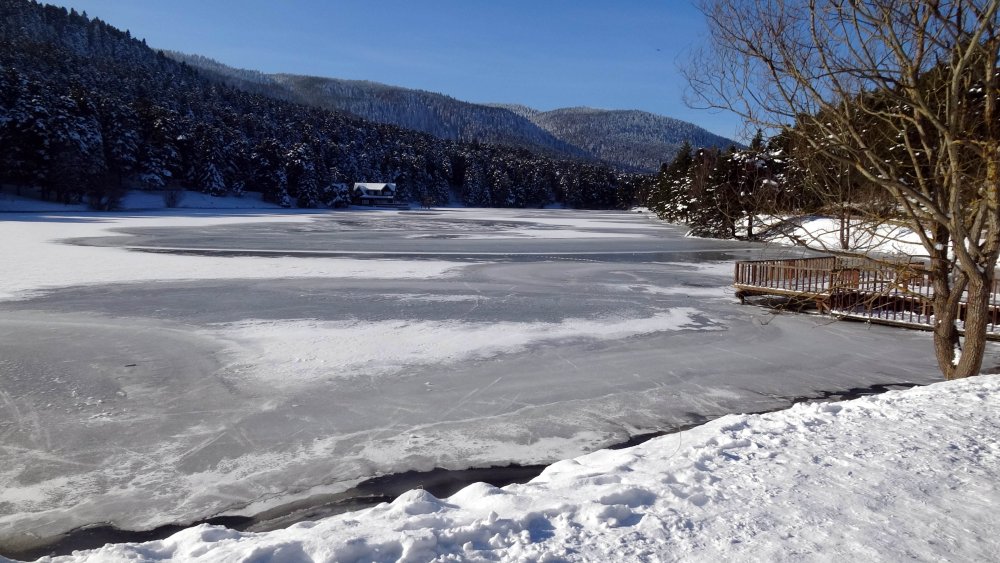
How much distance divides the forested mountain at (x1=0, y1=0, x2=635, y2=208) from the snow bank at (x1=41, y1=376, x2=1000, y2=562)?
6774 cm

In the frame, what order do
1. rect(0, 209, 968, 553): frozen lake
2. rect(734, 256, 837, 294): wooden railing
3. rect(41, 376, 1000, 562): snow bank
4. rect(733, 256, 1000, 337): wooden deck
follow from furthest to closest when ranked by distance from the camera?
rect(734, 256, 837, 294): wooden railing < rect(733, 256, 1000, 337): wooden deck < rect(0, 209, 968, 553): frozen lake < rect(41, 376, 1000, 562): snow bank

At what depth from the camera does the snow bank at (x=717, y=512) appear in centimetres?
370

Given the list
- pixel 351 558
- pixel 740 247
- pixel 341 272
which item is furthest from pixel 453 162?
pixel 351 558

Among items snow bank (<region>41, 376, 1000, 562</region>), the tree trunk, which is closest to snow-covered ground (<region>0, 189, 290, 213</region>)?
snow bank (<region>41, 376, 1000, 562</region>)

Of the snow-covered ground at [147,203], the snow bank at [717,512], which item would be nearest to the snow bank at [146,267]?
the snow bank at [717,512]

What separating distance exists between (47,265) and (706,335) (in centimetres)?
2075

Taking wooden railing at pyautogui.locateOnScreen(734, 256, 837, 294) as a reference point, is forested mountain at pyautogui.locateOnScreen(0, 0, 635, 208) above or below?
above

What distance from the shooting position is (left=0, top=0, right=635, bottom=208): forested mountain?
6122cm

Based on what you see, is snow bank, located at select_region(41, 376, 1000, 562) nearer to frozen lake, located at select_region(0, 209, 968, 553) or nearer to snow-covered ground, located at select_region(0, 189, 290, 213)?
frozen lake, located at select_region(0, 209, 968, 553)

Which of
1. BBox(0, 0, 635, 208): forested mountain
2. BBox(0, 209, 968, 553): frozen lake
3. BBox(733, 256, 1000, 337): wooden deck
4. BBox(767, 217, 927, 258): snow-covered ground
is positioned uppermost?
BBox(0, 0, 635, 208): forested mountain

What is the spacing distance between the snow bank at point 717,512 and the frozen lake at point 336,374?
1.77 meters

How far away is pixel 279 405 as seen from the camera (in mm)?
8195

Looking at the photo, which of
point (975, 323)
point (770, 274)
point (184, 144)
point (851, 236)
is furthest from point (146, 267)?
point (184, 144)

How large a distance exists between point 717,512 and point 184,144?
286ft
